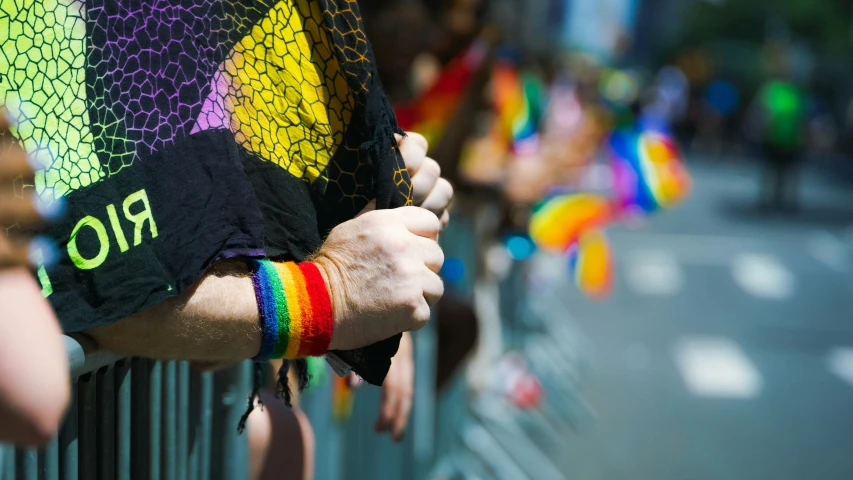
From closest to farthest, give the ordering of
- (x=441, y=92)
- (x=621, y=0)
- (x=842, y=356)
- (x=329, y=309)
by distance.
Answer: (x=329, y=309) → (x=441, y=92) → (x=842, y=356) → (x=621, y=0)

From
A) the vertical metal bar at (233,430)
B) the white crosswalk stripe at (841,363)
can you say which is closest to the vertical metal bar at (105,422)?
the vertical metal bar at (233,430)

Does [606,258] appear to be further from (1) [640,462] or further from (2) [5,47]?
(2) [5,47]

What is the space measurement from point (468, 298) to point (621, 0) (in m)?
9.93

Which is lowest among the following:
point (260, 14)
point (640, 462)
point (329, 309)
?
point (640, 462)

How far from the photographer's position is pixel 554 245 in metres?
5.54

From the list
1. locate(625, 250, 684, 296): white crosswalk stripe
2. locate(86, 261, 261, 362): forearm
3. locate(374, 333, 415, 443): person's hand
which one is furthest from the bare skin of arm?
locate(625, 250, 684, 296): white crosswalk stripe

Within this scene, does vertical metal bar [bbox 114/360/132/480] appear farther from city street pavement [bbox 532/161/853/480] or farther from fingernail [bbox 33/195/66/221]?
city street pavement [bbox 532/161/853/480]

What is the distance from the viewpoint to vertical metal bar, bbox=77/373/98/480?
130 centimetres

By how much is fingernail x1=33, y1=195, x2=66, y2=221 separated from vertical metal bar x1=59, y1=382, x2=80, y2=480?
9.5 inches

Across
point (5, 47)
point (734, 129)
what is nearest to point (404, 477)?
point (5, 47)

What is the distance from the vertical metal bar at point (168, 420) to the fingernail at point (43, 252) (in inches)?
15.6

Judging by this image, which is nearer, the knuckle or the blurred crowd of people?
the blurred crowd of people

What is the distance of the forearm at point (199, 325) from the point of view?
1.22 meters

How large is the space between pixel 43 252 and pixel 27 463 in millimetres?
276
